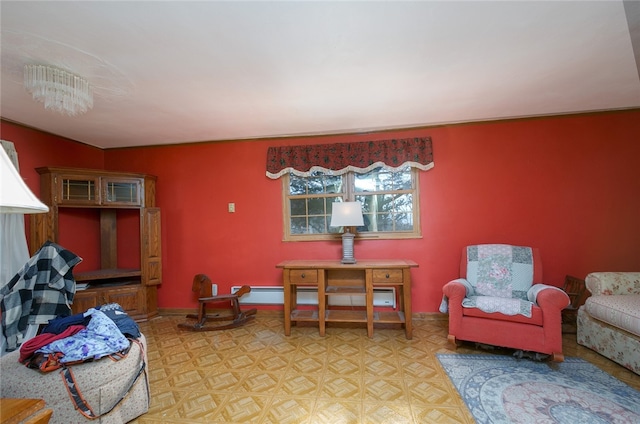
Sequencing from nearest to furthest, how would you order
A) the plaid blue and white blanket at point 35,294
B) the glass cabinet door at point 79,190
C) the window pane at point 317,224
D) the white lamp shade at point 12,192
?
the white lamp shade at point 12,192, the plaid blue and white blanket at point 35,294, the glass cabinet door at point 79,190, the window pane at point 317,224

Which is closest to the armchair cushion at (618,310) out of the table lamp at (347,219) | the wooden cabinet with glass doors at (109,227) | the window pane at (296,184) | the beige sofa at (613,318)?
the beige sofa at (613,318)

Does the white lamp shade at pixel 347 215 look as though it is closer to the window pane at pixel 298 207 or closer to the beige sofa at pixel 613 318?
the window pane at pixel 298 207

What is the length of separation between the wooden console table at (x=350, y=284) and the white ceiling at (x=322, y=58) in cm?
154

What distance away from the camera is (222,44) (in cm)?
161

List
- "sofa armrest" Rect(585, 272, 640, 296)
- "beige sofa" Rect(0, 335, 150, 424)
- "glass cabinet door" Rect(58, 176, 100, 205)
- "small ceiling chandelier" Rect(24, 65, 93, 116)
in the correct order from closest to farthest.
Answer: "beige sofa" Rect(0, 335, 150, 424), "small ceiling chandelier" Rect(24, 65, 93, 116), "sofa armrest" Rect(585, 272, 640, 296), "glass cabinet door" Rect(58, 176, 100, 205)

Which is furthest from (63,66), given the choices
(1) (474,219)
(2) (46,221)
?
(1) (474,219)

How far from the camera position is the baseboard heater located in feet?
9.73

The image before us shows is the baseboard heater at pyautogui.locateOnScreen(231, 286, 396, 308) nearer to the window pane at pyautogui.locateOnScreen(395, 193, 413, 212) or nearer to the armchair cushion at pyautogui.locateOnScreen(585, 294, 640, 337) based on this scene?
the window pane at pyautogui.locateOnScreen(395, 193, 413, 212)

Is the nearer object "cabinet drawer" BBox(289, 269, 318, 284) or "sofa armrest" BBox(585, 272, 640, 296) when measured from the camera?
"sofa armrest" BBox(585, 272, 640, 296)

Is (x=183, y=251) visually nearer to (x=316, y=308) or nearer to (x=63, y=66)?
(x=316, y=308)

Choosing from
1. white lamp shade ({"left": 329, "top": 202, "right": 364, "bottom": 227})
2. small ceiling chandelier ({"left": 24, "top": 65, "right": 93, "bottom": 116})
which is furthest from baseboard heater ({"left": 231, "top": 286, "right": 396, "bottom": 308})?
small ceiling chandelier ({"left": 24, "top": 65, "right": 93, "bottom": 116})

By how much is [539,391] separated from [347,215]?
1.91m

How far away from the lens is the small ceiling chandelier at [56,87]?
1683 millimetres

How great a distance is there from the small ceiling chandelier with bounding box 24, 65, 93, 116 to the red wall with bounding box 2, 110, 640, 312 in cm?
143
